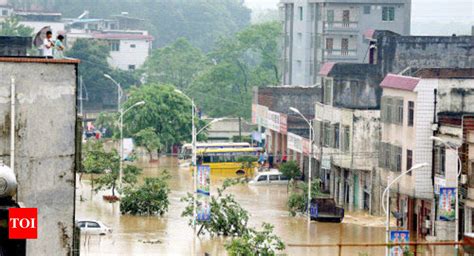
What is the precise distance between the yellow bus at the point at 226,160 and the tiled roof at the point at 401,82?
17721mm

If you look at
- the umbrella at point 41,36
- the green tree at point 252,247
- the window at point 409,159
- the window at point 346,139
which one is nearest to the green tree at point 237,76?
the window at point 346,139

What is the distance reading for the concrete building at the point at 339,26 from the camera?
274 feet

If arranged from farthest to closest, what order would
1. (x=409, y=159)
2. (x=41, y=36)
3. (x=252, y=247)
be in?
(x=409, y=159), (x=252, y=247), (x=41, y=36)

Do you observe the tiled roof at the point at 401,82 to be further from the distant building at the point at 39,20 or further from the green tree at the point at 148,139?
the distant building at the point at 39,20

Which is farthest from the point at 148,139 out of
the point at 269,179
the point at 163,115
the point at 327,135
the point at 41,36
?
the point at 41,36

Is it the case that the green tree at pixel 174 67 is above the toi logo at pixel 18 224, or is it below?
above

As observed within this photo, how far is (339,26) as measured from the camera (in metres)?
84.1

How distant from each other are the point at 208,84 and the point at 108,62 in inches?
713

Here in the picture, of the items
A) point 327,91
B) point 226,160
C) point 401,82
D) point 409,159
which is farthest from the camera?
point 226,160

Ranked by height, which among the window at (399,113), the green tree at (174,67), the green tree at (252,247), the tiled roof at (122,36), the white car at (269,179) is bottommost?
the green tree at (252,247)

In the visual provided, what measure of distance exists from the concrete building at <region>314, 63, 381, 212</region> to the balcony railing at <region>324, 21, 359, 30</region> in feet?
68.3

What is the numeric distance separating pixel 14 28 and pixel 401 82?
6557 cm

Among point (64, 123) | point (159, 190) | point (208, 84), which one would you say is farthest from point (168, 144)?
point (64, 123)

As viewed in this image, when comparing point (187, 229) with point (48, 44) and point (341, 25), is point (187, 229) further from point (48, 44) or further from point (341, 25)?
point (341, 25)
